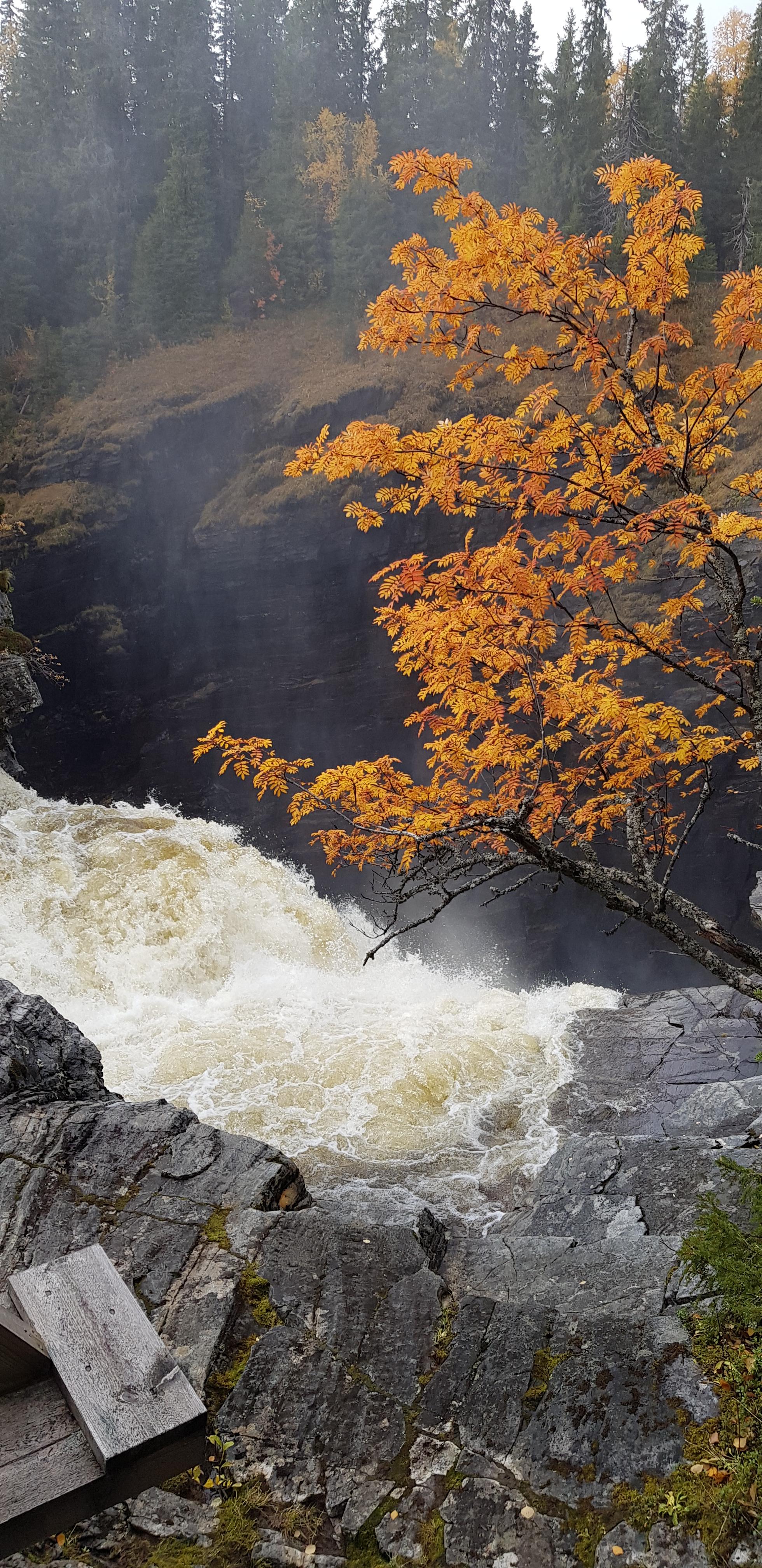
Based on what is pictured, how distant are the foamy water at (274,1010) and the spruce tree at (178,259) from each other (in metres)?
20.9

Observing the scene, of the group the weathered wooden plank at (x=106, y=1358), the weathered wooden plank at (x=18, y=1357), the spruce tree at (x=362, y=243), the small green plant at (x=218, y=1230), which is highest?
the spruce tree at (x=362, y=243)

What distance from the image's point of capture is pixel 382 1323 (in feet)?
15.1

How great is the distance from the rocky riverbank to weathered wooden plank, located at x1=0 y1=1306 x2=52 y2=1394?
252cm

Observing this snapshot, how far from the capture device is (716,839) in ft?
56.3

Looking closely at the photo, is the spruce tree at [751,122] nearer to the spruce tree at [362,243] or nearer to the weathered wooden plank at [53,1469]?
the spruce tree at [362,243]

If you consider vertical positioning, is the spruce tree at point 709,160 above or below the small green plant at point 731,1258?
above

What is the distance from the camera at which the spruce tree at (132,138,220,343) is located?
28688 mm

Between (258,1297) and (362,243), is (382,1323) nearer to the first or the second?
(258,1297)

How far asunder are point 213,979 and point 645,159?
10836 mm

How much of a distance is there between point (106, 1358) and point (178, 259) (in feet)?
112

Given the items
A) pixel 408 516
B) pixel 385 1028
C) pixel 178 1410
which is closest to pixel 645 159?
pixel 178 1410

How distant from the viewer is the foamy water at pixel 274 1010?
854cm

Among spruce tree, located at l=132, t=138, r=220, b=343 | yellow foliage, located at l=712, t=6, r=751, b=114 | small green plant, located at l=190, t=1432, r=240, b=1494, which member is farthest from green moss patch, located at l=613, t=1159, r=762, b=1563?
yellow foliage, located at l=712, t=6, r=751, b=114

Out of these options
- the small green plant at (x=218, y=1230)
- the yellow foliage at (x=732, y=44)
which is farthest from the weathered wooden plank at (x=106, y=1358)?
the yellow foliage at (x=732, y=44)
